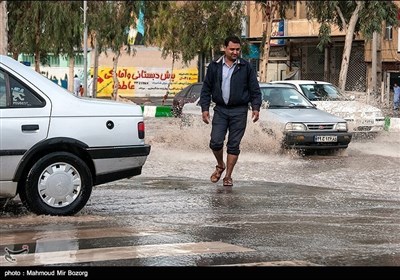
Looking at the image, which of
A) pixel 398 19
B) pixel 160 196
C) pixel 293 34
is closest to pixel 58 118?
pixel 160 196

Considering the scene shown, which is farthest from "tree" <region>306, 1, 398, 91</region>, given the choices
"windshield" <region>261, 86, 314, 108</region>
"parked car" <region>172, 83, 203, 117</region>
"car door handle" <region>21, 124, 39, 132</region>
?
"car door handle" <region>21, 124, 39, 132</region>

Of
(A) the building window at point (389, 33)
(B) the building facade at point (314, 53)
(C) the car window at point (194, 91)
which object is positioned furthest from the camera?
(B) the building facade at point (314, 53)

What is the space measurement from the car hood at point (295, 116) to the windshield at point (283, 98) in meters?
0.37

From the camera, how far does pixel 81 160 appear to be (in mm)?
7957

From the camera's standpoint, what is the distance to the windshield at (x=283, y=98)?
16.5m

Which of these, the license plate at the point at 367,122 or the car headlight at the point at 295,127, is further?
the license plate at the point at 367,122

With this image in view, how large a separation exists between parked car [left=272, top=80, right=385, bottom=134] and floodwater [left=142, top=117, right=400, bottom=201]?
1.81 feet

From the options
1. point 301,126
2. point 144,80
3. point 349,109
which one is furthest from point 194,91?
point 144,80

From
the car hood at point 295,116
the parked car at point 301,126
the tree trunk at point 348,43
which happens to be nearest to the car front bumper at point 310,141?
the parked car at point 301,126

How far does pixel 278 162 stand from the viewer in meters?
14.3

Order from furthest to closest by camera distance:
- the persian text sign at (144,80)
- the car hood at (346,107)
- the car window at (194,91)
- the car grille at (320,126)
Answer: the persian text sign at (144,80), the car window at (194,91), the car hood at (346,107), the car grille at (320,126)

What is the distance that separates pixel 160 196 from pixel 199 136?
6.78 m

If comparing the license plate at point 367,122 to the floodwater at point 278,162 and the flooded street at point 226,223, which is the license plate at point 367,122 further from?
the flooded street at point 226,223

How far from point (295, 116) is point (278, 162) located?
1.72 m
